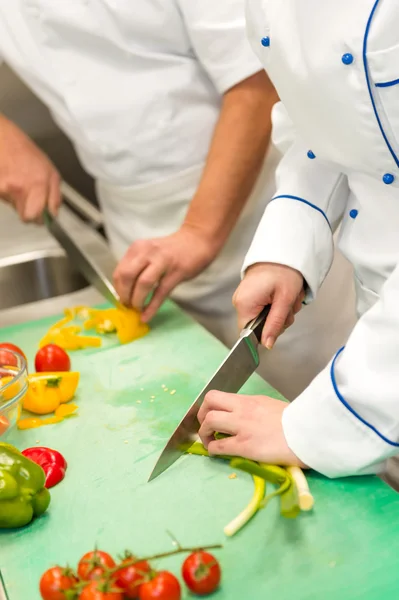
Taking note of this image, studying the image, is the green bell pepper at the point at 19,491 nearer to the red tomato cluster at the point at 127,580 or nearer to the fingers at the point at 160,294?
the red tomato cluster at the point at 127,580

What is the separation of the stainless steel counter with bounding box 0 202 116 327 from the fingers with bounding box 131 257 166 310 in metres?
0.17

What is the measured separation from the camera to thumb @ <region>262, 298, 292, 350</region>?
934 millimetres

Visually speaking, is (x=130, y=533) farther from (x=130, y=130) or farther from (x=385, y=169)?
(x=130, y=130)

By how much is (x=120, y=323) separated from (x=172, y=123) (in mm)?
364

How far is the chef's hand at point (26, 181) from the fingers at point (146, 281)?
348 millimetres

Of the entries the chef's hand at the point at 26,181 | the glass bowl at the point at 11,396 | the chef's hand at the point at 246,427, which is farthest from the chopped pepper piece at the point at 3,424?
the chef's hand at the point at 26,181

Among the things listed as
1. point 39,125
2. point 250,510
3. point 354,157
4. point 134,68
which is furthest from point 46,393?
point 39,125

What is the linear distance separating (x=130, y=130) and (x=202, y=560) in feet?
2.73

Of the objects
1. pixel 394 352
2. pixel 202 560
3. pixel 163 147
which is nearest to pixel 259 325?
pixel 394 352

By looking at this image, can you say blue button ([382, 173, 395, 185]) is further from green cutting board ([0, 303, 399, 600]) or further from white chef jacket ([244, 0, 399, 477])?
green cutting board ([0, 303, 399, 600])

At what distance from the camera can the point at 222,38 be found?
48.0 inches

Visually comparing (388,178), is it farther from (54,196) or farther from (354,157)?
(54,196)

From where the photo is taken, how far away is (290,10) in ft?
→ 2.60

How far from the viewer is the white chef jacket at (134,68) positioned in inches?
48.7
